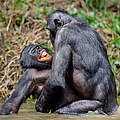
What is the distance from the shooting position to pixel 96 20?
785cm

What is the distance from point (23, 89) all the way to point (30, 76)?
0.65 feet

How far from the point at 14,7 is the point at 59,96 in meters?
4.24

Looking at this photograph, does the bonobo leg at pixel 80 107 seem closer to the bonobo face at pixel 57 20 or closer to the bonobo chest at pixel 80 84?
the bonobo chest at pixel 80 84

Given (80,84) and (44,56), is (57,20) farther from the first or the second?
(80,84)

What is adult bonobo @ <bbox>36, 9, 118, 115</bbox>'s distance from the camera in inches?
152

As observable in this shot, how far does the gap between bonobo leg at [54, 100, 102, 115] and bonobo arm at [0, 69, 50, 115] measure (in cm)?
47

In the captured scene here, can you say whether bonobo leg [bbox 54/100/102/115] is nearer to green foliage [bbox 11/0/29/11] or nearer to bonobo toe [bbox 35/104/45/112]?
bonobo toe [bbox 35/104/45/112]

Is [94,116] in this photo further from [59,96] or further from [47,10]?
[47,10]

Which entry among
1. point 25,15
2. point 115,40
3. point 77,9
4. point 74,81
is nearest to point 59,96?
point 74,81

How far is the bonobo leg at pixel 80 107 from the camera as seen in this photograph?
386 cm

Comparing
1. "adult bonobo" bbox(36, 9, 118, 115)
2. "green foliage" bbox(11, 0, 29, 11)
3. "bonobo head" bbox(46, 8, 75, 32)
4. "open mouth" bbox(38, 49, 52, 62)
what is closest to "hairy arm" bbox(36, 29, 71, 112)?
"adult bonobo" bbox(36, 9, 118, 115)

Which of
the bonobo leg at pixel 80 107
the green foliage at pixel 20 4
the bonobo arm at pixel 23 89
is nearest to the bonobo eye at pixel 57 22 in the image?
the bonobo arm at pixel 23 89

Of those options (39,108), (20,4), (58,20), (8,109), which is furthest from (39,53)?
(20,4)

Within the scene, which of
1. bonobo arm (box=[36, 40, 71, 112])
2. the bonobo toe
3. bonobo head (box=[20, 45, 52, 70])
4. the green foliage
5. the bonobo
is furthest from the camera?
the green foliage
